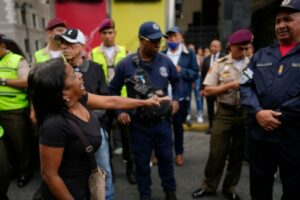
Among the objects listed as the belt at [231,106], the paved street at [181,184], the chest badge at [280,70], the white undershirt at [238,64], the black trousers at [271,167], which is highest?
the chest badge at [280,70]

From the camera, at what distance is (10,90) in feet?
11.2

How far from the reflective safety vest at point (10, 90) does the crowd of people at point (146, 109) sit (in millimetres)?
11

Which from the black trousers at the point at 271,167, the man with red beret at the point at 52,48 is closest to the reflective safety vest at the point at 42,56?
the man with red beret at the point at 52,48

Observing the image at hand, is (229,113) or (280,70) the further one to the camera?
(229,113)

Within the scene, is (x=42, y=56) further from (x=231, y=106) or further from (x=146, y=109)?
(x=231, y=106)

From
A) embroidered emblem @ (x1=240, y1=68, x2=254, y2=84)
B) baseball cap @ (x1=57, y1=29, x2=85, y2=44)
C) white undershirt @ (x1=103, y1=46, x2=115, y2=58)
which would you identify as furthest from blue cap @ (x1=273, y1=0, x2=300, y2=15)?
white undershirt @ (x1=103, y1=46, x2=115, y2=58)

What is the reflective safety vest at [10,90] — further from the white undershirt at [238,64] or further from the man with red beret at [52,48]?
the white undershirt at [238,64]

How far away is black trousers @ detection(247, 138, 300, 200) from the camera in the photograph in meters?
2.21

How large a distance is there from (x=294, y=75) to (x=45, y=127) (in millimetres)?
1797

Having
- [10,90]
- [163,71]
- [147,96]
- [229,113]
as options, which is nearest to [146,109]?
[147,96]

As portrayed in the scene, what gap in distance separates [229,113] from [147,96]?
3.05ft

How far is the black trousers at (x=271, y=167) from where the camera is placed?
7.23 ft

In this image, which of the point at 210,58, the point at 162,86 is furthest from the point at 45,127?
the point at 210,58

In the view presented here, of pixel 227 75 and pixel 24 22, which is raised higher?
pixel 24 22
